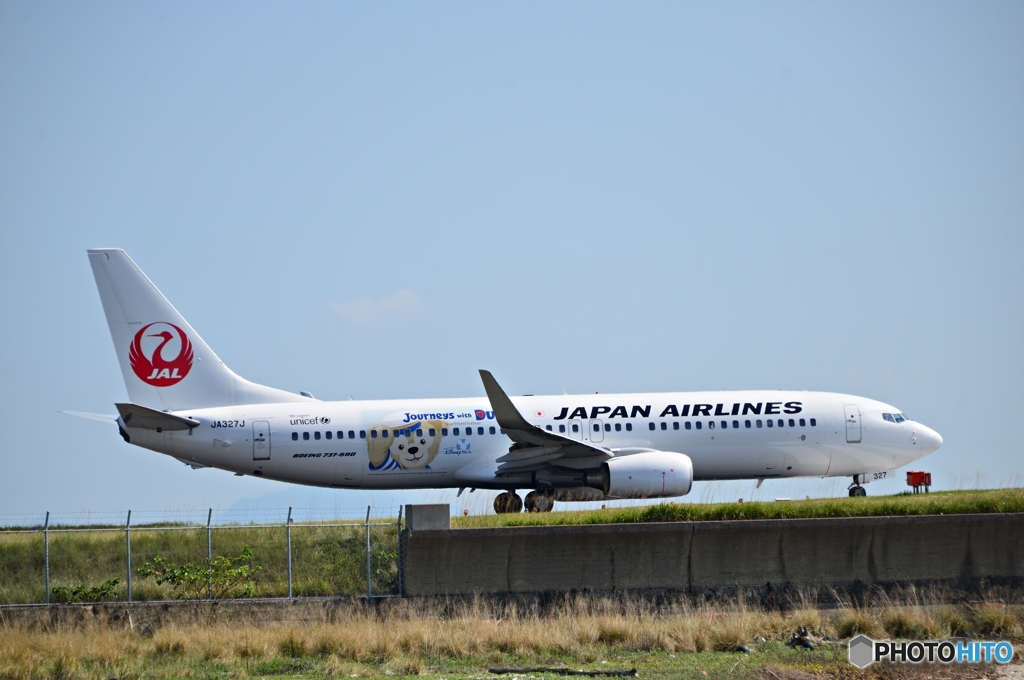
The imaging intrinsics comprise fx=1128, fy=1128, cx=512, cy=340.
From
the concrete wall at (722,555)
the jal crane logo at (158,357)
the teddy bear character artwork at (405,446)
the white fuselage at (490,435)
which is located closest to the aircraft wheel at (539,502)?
the white fuselage at (490,435)

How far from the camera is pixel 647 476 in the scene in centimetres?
2886

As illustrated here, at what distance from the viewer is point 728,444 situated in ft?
104

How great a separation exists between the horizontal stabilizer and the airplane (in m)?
0.05

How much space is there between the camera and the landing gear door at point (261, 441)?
30.8 m

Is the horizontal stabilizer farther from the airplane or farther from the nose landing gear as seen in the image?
the nose landing gear

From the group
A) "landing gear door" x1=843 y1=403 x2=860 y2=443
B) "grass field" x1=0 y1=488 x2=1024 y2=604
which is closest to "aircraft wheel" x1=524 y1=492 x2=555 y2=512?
"grass field" x1=0 y1=488 x2=1024 y2=604

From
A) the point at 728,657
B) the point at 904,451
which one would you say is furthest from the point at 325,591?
the point at 904,451

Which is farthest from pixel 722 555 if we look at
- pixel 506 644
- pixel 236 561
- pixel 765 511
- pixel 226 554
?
pixel 226 554

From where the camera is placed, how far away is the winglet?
2880 centimetres

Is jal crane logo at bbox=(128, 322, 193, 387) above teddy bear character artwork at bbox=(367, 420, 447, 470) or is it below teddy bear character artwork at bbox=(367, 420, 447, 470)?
above

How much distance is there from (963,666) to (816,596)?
421 cm

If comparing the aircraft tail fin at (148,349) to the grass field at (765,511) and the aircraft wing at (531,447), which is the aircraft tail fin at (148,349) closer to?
the aircraft wing at (531,447)

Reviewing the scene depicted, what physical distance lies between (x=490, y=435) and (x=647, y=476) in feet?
15.8

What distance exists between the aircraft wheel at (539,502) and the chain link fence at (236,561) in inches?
324
